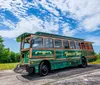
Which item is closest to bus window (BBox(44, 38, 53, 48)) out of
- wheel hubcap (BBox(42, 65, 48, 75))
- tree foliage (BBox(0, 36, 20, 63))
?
wheel hubcap (BBox(42, 65, 48, 75))

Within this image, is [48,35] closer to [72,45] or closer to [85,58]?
[72,45]

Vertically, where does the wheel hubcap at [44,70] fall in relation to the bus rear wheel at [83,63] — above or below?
below

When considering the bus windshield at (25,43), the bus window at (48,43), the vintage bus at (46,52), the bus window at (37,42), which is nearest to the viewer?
the vintage bus at (46,52)

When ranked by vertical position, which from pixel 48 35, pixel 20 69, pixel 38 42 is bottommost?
pixel 20 69

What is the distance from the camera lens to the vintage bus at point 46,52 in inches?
382

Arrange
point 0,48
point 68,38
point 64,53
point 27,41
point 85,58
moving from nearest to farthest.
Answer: point 27,41 < point 64,53 < point 68,38 < point 85,58 < point 0,48

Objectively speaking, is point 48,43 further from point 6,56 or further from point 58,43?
point 6,56

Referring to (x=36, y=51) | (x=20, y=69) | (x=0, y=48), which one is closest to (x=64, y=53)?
(x=36, y=51)

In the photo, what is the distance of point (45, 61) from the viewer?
10539mm

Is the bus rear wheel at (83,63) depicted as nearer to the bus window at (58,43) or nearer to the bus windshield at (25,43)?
the bus window at (58,43)

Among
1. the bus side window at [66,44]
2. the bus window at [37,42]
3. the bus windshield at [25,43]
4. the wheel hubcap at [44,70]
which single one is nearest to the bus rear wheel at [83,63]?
the bus side window at [66,44]

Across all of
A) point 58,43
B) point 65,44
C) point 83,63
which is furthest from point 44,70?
point 83,63

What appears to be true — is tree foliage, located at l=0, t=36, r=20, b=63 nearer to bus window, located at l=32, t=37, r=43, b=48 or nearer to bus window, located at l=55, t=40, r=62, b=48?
bus window, located at l=55, t=40, r=62, b=48

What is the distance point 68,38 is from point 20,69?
5454 mm
